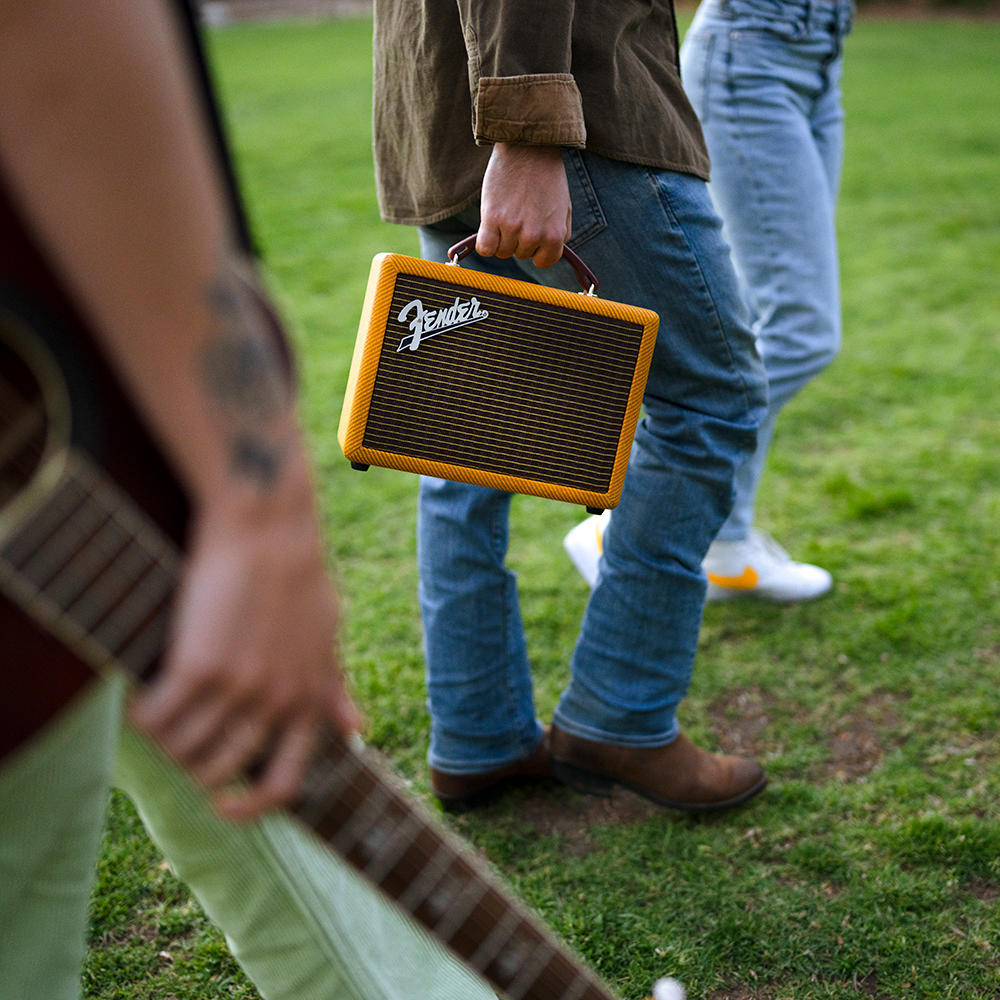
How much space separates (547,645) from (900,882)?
3.57 feet

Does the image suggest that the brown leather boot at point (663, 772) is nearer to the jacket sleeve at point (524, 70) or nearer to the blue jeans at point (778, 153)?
the blue jeans at point (778, 153)

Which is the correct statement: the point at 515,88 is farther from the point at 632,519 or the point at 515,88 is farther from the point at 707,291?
the point at 632,519

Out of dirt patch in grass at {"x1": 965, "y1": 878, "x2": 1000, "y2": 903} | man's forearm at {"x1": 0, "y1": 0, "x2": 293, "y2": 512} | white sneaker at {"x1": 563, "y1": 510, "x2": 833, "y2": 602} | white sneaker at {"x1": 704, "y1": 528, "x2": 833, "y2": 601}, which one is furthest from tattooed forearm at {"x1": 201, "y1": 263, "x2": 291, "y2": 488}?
white sneaker at {"x1": 704, "y1": 528, "x2": 833, "y2": 601}

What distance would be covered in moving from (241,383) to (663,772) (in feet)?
5.21

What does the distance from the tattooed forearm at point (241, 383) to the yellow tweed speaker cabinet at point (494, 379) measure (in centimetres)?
100

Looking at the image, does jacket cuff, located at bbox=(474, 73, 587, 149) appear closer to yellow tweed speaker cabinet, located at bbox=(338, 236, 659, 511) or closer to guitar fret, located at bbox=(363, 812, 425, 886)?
yellow tweed speaker cabinet, located at bbox=(338, 236, 659, 511)

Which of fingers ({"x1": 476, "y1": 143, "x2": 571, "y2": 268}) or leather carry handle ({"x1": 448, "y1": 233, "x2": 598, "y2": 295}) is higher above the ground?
fingers ({"x1": 476, "y1": 143, "x2": 571, "y2": 268})

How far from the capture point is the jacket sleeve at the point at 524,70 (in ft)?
4.96

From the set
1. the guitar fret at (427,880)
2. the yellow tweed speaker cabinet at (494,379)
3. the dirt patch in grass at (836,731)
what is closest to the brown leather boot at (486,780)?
the dirt patch in grass at (836,731)

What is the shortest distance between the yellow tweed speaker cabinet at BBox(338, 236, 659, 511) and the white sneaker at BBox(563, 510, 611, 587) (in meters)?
0.99

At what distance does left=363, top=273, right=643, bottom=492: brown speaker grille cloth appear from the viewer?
1.77 m

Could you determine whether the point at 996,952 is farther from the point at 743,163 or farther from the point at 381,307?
the point at 743,163

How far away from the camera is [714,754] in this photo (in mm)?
2186

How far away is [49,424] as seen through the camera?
28.8 inches
